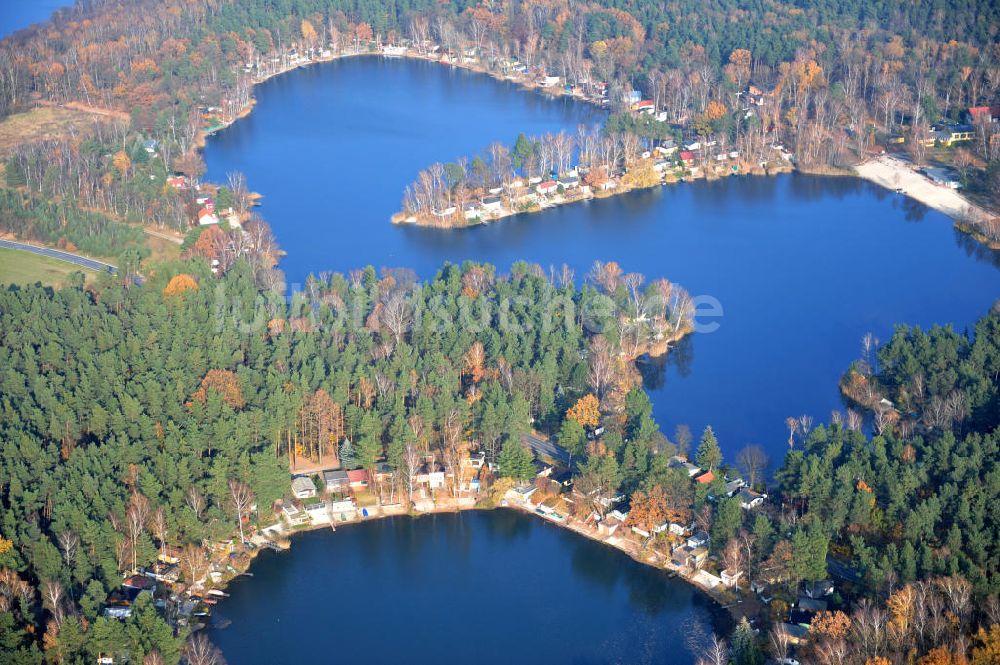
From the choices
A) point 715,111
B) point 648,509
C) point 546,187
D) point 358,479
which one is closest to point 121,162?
point 546,187

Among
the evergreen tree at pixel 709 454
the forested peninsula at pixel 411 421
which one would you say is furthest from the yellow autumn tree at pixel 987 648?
the evergreen tree at pixel 709 454

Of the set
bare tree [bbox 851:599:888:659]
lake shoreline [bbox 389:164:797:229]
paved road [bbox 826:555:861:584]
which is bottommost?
paved road [bbox 826:555:861:584]

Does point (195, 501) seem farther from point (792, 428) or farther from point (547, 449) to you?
point (792, 428)

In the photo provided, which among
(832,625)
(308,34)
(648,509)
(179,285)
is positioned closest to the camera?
(832,625)

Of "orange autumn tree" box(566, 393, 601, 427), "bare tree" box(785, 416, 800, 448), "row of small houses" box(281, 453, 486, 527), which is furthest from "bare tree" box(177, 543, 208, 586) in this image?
"bare tree" box(785, 416, 800, 448)

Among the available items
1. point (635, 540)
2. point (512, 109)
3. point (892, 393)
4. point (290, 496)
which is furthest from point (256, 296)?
point (512, 109)

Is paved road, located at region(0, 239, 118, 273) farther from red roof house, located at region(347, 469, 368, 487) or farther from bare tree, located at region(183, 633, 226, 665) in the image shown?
bare tree, located at region(183, 633, 226, 665)

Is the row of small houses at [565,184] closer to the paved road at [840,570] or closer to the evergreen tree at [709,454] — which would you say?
the evergreen tree at [709,454]
